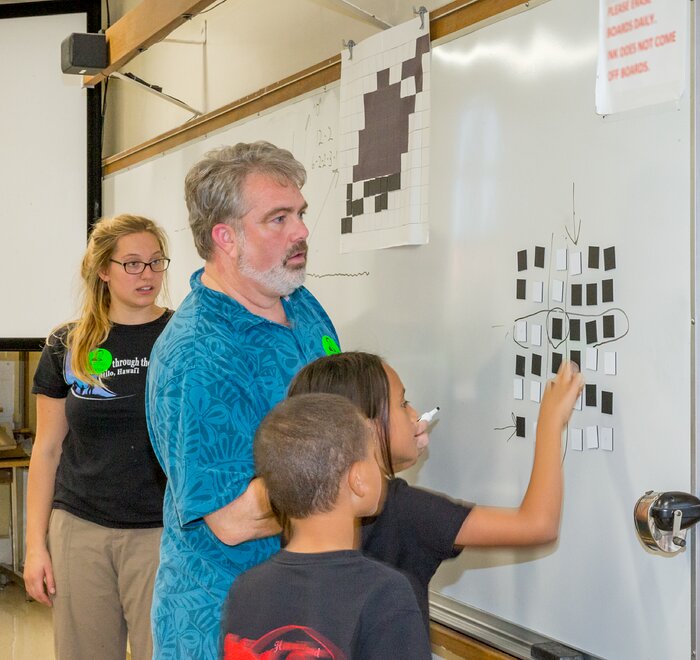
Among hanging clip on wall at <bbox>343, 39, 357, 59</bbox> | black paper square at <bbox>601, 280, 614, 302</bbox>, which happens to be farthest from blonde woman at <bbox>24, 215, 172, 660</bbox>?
black paper square at <bbox>601, 280, 614, 302</bbox>

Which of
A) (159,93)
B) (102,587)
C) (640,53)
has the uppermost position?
(159,93)

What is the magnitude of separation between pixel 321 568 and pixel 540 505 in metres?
0.40

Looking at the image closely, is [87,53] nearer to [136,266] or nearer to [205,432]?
[136,266]

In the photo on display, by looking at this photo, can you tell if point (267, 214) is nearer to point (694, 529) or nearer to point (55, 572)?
point (694, 529)

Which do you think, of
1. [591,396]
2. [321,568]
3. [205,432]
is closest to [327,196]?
[591,396]

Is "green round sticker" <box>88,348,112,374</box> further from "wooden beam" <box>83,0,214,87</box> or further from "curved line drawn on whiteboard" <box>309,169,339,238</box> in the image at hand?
"wooden beam" <box>83,0,214,87</box>

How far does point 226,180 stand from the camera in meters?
1.54

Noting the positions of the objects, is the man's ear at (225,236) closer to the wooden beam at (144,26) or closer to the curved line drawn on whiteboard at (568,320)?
the curved line drawn on whiteboard at (568,320)

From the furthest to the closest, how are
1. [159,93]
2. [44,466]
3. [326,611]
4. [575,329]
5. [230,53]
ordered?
1. [159,93]
2. [230,53]
3. [44,466]
4. [575,329]
5. [326,611]

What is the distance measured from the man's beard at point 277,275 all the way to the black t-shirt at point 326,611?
510 millimetres

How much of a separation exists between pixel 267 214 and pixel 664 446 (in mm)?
720

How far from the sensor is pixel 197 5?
7.66ft

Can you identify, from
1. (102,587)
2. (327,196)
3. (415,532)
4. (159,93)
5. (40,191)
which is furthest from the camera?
(40,191)

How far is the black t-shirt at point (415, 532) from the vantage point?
131 cm
